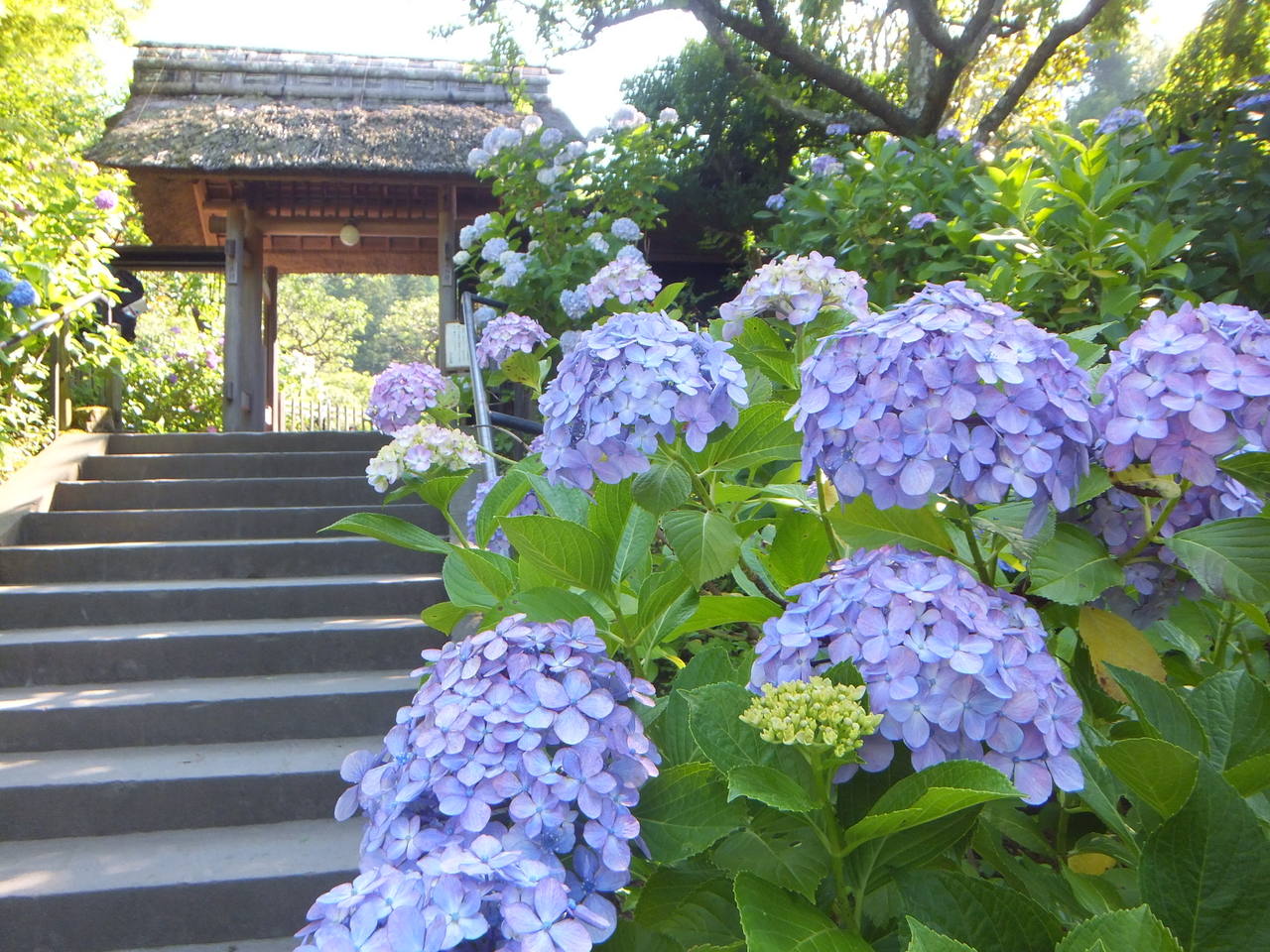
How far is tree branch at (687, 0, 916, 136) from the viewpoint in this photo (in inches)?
229

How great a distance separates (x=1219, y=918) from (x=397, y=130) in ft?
24.9

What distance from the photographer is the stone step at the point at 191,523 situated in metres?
4.32

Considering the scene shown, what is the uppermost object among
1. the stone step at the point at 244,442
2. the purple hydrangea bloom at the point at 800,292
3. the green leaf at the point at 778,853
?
the purple hydrangea bloom at the point at 800,292

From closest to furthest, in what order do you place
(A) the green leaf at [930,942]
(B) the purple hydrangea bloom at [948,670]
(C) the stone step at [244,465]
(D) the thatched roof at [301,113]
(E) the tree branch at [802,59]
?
(A) the green leaf at [930,942] < (B) the purple hydrangea bloom at [948,670] < (C) the stone step at [244,465] < (E) the tree branch at [802,59] < (D) the thatched roof at [301,113]

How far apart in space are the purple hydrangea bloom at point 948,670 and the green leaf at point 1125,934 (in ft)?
0.23

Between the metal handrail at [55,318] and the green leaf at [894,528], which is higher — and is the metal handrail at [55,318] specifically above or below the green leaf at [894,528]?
above

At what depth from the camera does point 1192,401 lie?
1.87ft

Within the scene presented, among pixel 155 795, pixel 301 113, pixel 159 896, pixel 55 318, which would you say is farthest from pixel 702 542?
pixel 301 113

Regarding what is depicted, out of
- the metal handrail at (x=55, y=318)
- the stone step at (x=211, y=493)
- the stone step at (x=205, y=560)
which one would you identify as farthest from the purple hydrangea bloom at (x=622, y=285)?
the metal handrail at (x=55, y=318)

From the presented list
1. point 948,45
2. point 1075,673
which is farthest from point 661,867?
point 948,45

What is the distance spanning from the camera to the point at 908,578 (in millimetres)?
523

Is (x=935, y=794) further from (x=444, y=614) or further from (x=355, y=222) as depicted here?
(x=355, y=222)

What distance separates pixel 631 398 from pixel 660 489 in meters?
0.09

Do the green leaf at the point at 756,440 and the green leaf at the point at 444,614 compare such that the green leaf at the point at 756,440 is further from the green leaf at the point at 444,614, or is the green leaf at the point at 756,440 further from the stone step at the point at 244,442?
the stone step at the point at 244,442
